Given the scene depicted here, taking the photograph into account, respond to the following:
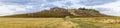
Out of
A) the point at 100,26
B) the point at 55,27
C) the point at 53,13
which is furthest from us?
the point at 53,13

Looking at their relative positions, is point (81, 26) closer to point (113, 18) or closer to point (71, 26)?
point (71, 26)

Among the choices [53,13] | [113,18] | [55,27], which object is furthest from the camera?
[53,13]

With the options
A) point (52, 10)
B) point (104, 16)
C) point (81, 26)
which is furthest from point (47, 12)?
point (81, 26)

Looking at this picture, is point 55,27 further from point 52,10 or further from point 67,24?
A: point 52,10

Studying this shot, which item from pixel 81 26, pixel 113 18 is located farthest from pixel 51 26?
pixel 113 18

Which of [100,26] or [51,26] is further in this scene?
A: [100,26]

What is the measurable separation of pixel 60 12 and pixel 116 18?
14.8m

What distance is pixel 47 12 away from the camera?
222ft

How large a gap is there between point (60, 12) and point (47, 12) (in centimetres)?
380

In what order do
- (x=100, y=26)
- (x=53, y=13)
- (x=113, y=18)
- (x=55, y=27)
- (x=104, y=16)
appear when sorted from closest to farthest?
1. (x=55, y=27)
2. (x=100, y=26)
3. (x=113, y=18)
4. (x=104, y=16)
5. (x=53, y=13)

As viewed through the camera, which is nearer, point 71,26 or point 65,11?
point 71,26

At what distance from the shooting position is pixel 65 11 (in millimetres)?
66000

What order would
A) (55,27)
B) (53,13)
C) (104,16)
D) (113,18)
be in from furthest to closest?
(53,13) < (104,16) < (113,18) < (55,27)

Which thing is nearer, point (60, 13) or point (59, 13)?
point (60, 13)
